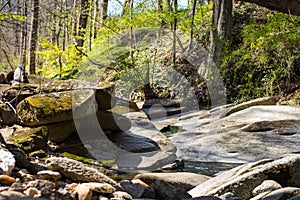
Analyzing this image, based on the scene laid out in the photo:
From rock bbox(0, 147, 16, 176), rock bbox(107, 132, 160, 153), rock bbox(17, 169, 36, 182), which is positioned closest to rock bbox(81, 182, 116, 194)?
rock bbox(17, 169, 36, 182)

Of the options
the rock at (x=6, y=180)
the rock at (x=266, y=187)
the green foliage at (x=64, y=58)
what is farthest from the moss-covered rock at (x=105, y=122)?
the green foliage at (x=64, y=58)

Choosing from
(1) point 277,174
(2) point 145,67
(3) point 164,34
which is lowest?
(1) point 277,174

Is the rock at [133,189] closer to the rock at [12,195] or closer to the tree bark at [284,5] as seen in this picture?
the rock at [12,195]

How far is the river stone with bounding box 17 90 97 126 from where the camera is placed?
19.9 ft

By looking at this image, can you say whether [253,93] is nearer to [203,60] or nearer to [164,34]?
[203,60]

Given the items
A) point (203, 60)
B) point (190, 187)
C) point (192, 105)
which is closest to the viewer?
point (190, 187)

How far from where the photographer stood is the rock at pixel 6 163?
2597mm

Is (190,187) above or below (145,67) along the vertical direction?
below

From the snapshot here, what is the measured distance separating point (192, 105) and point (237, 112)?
3569 millimetres

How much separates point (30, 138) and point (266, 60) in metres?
7.69

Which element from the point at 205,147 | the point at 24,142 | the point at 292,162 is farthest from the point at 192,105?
the point at 292,162

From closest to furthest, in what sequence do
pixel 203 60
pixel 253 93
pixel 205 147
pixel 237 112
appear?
pixel 205 147, pixel 237 112, pixel 253 93, pixel 203 60

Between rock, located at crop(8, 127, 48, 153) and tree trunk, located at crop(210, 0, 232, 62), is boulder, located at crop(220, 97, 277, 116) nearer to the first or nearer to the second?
tree trunk, located at crop(210, 0, 232, 62)

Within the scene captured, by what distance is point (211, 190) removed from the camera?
12.1 feet
